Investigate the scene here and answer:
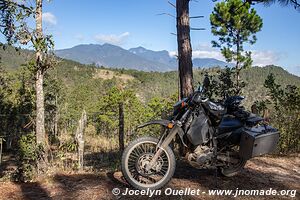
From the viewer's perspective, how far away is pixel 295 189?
183 inches

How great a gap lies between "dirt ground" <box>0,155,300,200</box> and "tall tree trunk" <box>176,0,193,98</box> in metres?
1.89

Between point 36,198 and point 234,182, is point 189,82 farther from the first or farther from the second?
point 36,198

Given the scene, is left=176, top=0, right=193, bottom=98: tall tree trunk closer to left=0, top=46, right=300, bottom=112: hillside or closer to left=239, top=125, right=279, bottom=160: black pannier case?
left=239, top=125, right=279, bottom=160: black pannier case

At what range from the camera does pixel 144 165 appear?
13.5 ft

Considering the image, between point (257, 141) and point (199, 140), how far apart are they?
0.85 metres

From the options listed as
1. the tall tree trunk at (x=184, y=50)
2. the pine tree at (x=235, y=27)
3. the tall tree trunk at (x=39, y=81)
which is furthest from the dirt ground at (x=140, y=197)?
the pine tree at (x=235, y=27)

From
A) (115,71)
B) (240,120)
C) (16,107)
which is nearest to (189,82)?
(240,120)

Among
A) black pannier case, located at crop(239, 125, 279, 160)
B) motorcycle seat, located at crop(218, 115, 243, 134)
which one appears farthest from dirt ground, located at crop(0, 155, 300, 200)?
motorcycle seat, located at crop(218, 115, 243, 134)

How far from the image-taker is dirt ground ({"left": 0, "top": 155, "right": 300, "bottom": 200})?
160 inches

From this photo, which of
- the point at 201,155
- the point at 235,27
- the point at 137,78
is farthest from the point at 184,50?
the point at 137,78

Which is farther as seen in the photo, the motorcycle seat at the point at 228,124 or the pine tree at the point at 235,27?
the pine tree at the point at 235,27

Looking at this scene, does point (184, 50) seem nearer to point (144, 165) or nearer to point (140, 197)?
point (144, 165)

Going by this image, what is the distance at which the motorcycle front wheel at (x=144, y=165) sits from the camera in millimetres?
4043

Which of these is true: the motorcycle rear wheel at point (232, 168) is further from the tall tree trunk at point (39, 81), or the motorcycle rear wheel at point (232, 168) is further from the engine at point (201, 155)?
the tall tree trunk at point (39, 81)
